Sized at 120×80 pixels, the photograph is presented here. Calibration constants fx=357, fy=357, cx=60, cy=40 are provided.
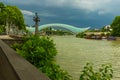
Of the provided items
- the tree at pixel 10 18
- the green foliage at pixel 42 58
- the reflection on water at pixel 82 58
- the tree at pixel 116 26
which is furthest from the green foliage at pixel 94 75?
the tree at pixel 116 26

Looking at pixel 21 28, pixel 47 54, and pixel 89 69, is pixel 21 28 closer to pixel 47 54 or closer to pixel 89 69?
pixel 47 54

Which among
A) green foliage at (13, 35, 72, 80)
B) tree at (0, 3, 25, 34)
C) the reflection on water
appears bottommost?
the reflection on water

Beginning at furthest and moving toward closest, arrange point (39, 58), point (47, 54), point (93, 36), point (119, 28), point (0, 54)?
point (93, 36)
point (119, 28)
point (47, 54)
point (39, 58)
point (0, 54)

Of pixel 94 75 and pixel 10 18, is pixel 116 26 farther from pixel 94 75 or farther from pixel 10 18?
pixel 94 75

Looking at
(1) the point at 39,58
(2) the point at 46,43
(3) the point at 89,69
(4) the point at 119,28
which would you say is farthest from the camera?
(4) the point at 119,28

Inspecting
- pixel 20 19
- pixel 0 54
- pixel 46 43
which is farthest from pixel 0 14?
pixel 0 54

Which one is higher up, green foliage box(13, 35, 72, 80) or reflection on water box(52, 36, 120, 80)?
→ green foliage box(13, 35, 72, 80)

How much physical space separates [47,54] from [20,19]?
112 m

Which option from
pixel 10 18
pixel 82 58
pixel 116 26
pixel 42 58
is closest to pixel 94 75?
pixel 42 58

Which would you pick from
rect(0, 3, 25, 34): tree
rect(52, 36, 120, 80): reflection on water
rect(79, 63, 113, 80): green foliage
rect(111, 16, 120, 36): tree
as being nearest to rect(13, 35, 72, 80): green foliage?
rect(79, 63, 113, 80): green foliage

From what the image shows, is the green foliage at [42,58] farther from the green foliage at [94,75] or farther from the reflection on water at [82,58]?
the reflection on water at [82,58]

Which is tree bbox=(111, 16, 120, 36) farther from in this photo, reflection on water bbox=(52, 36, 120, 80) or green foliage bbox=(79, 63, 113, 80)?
green foliage bbox=(79, 63, 113, 80)

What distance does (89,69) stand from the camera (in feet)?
28.7

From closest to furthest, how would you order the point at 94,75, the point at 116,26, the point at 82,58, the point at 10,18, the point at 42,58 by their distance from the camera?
the point at 94,75 → the point at 42,58 → the point at 82,58 → the point at 10,18 → the point at 116,26
